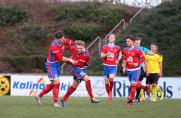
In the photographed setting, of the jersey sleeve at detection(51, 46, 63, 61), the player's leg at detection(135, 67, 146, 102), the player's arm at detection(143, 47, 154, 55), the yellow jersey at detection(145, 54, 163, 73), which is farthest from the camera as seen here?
the yellow jersey at detection(145, 54, 163, 73)

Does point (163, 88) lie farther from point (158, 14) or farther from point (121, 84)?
point (158, 14)

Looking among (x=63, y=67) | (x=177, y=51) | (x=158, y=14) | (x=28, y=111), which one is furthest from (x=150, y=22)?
(x=28, y=111)

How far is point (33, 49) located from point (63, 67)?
15.6 ft

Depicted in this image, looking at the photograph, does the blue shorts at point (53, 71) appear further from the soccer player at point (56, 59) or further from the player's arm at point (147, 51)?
the player's arm at point (147, 51)

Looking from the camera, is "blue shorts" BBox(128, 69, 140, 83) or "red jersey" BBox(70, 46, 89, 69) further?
"blue shorts" BBox(128, 69, 140, 83)

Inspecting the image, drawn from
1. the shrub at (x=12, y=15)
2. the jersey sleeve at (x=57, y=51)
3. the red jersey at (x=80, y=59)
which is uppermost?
the shrub at (x=12, y=15)

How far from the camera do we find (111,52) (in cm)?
2080

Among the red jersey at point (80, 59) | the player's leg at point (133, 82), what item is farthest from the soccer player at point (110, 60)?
the red jersey at point (80, 59)

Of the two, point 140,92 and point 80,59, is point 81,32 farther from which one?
point 80,59

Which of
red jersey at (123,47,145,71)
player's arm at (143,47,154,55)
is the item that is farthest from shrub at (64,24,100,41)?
red jersey at (123,47,145,71)

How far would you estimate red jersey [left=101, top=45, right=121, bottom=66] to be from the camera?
815 inches

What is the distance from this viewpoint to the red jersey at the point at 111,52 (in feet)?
67.9

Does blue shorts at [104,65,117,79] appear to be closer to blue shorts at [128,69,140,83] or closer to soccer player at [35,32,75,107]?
blue shorts at [128,69,140,83]

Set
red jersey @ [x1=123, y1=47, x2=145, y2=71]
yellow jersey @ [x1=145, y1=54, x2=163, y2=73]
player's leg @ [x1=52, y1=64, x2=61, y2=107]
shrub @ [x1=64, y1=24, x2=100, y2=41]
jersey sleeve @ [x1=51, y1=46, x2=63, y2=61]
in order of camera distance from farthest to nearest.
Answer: shrub @ [x1=64, y1=24, x2=100, y2=41] → yellow jersey @ [x1=145, y1=54, x2=163, y2=73] → red jersey @ [x1=123, y1=47, x2=145, y2=71] → player's leg @ [x1=52, y1=64, x2=61, y2=107] → jersey sleeve @ [x1=51, y1=46, x2=63, y2=61]
